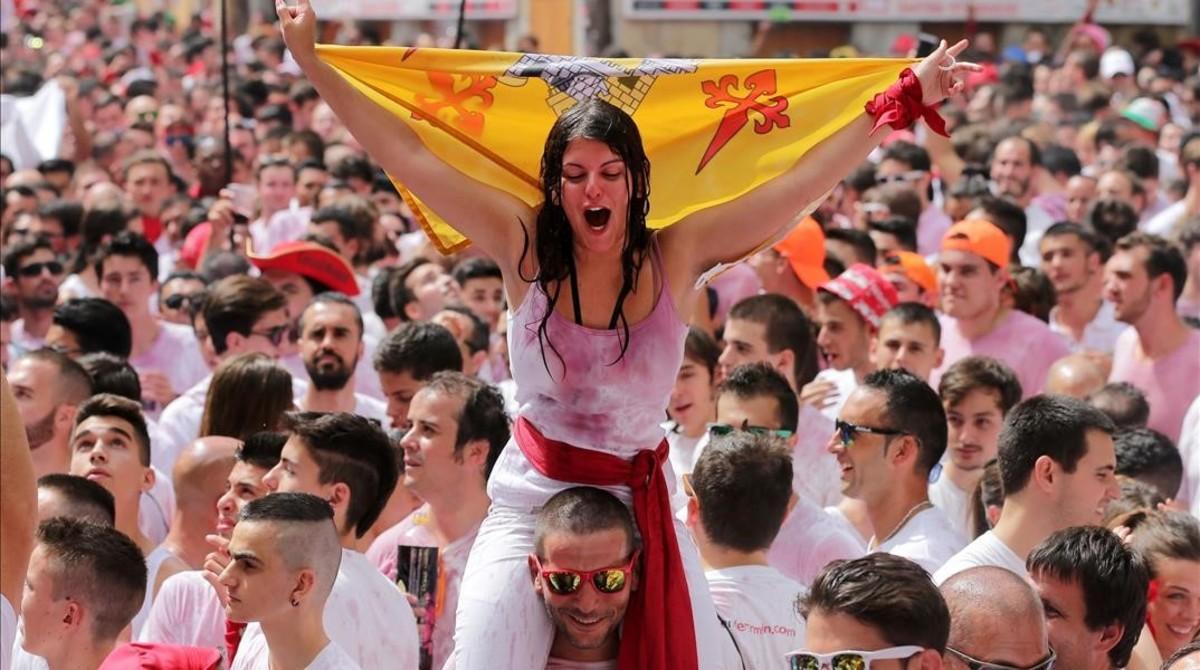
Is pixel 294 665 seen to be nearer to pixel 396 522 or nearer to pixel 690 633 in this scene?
pixel 690 633

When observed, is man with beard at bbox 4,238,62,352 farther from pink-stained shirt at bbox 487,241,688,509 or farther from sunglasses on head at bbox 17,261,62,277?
pink-stained shirt at bbox 487,241,688,509

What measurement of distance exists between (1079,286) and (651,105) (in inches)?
205

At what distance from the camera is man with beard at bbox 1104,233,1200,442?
869cm

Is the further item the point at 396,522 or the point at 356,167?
the point at 356,167

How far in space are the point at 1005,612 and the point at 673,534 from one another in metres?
0.73

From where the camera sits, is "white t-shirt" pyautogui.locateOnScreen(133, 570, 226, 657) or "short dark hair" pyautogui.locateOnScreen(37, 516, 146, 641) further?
"white t-shirt" pyautogui.locateOnScreen(133, 570, 226, 657)

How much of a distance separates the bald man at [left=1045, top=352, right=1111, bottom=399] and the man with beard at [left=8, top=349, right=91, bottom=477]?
369 cm

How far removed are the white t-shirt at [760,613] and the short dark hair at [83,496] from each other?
181cm

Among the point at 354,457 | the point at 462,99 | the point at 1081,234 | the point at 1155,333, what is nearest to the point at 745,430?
the point at 354,457

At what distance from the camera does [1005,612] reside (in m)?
4.39

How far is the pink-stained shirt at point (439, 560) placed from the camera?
588cm

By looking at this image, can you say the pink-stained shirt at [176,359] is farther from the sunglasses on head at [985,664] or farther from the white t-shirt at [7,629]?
the sunglasses on head at [985,664]

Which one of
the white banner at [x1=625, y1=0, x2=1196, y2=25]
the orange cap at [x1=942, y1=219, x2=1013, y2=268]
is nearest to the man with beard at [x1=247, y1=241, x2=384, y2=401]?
the orange cap at [x1=942, y1=219, x2=1013, y2=268]

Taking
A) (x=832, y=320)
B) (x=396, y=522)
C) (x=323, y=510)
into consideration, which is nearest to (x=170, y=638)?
(x=323, y=510)
